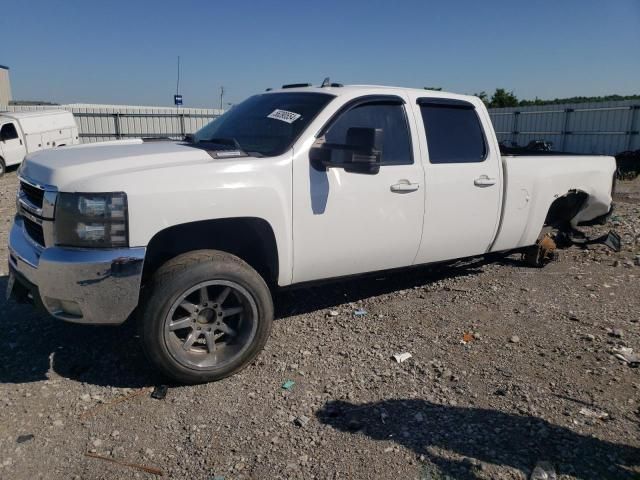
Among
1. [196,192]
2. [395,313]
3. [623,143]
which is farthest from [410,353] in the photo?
[623,143]

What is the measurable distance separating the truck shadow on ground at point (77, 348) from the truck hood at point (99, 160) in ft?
4.22

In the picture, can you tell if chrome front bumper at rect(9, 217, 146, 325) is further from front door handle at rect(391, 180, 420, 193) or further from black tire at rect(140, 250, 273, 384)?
front door handle at rect(391, 180, 420, 193)

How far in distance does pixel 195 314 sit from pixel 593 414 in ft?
8.17

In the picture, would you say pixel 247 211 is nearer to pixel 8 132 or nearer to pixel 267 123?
pixel 267 123

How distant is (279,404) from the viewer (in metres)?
3.21

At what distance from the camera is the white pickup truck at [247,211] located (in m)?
3.04

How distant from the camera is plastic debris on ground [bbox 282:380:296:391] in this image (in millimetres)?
3398

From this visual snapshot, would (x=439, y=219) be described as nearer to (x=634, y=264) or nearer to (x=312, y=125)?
(x=312, y=125)

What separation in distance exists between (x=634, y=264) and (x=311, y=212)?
15.0 ft

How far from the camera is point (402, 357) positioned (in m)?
3.79

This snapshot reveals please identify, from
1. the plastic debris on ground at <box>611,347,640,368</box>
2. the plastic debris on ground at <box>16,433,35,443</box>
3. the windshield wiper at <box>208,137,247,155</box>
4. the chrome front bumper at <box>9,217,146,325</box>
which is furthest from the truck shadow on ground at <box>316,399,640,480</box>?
the windshield wiper at <box>208,137,247,155</box>

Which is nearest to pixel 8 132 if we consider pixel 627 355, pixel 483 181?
pixel 483 181

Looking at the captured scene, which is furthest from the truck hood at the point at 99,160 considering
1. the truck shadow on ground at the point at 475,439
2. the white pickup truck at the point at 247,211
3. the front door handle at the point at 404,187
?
the truck shadow on ground at the point at 475,439

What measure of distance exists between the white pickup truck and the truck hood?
1cm
